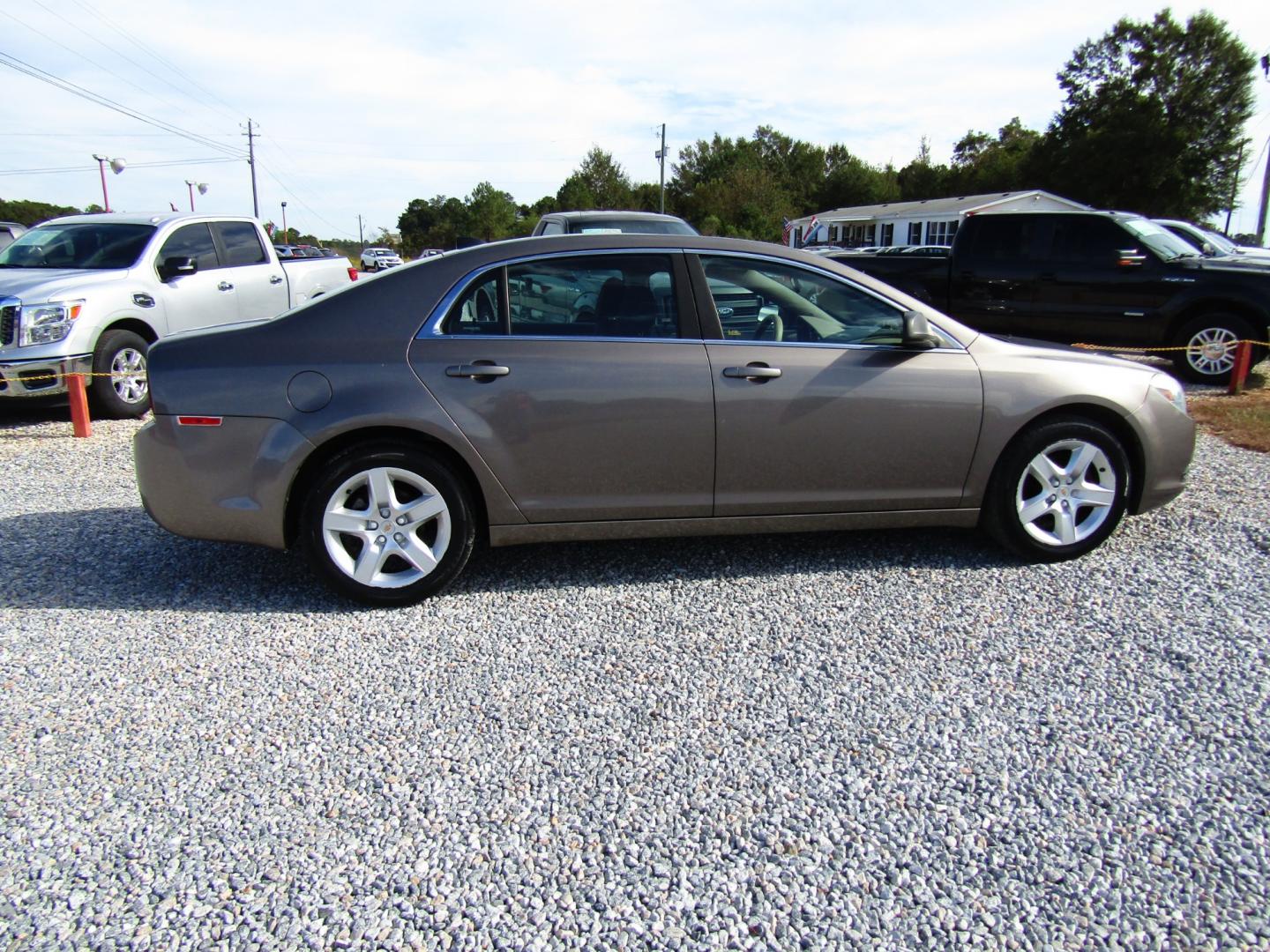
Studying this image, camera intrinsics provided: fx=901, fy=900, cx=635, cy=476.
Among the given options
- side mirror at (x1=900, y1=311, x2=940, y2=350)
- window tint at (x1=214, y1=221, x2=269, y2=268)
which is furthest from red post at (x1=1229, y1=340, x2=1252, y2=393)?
window tint at (x1=214, y1=221, x2=269, y2=268)

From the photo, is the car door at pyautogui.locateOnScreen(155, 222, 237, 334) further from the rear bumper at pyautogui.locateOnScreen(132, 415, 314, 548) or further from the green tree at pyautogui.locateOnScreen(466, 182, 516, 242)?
the green tree at pyautogui.locateOnScreen(466, 182, 516, 242)

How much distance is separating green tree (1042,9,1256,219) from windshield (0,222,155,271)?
5311cm

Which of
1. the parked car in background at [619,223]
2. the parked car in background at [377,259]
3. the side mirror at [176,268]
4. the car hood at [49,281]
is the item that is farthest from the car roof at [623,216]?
the parked car in background at [377,259]

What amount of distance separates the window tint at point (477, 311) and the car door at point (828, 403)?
95cm

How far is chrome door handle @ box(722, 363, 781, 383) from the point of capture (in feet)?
13.3

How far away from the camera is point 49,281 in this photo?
804cm

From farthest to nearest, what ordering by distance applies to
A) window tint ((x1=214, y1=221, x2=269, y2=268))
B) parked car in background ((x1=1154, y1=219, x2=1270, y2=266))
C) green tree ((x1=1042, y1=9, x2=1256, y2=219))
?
green tree ((x1=1042, y1=9, x2=1256, y2=219)) → parked car in background ((x1=1154, y1=219, x2=1270, y2=266)) → window tint ((x1=214, y1=221, x2=269, y2=268))

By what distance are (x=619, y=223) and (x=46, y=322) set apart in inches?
245

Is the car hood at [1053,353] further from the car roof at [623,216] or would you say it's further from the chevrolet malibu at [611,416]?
the car roof at [623,216]

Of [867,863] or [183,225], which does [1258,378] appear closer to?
[867,863]

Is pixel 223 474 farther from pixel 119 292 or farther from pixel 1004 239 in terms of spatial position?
pixel 1004 239

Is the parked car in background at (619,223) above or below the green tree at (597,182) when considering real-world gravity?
below

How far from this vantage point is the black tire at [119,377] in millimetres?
8133

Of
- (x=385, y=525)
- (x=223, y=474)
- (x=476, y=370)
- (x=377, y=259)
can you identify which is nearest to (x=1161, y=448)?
(x=476, y=370)
